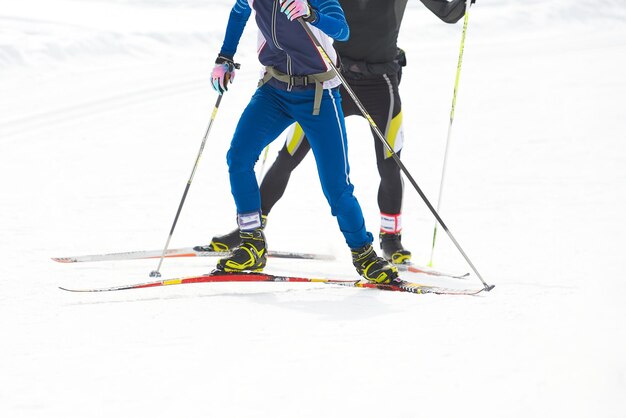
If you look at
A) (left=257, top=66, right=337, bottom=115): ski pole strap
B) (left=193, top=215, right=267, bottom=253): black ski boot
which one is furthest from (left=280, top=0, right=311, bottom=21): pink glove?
(left=193, top=215, right=267, bottom=253): black ski boot

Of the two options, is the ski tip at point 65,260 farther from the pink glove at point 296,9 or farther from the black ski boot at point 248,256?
the pink glove at point 296,9

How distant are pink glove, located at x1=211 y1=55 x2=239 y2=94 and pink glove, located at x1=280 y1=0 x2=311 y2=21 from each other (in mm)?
811

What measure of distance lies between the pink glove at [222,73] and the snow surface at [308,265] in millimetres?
1185

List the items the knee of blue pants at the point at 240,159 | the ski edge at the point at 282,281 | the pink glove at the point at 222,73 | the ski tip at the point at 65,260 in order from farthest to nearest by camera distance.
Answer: the ski tip at the point at 65,260 → the pink glove at the point at 222,73 → the knee of blue pants at the point at 240,159 → the ski edge at the point at 282,281

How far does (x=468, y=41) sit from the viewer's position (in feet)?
71.9

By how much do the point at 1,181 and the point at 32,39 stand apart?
9.24 m

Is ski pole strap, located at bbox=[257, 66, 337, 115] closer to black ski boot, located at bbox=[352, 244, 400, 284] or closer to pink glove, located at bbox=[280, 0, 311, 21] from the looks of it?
pink glove, located at bbox=[280, 0, 311, 21]

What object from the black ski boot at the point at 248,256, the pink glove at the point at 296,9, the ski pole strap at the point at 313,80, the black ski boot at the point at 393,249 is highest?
the pink glove at the point at 296,9

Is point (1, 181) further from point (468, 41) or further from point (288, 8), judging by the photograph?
point (468, 41)

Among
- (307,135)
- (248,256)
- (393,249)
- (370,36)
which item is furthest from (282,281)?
(370,36)

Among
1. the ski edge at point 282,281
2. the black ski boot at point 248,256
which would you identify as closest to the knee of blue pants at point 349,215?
the ski edge at point 282,281

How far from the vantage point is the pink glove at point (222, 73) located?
529 cm

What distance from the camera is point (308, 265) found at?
5969 millimetres

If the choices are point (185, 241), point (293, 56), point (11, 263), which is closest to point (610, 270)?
point (293, 56)
